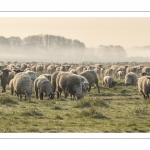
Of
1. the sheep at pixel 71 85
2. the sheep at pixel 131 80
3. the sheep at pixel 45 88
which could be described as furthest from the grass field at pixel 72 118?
the sheep at pixel 131 80

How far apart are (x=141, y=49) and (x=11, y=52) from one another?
7.97m

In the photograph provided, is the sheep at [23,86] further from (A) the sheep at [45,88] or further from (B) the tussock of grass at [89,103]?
(B) the tussock of grass at [89,103]

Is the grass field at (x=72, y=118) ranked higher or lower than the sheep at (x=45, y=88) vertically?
lower

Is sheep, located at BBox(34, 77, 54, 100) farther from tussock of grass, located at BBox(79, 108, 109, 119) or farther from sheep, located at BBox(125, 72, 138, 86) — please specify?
sheep, located at BBox(125, 72, 138, 86)

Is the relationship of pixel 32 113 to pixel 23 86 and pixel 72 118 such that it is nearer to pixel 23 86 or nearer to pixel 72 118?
pixel 72 118

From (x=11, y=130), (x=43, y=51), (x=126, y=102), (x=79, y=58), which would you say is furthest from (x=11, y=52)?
(x=11, y=130)

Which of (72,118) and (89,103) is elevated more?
(89,103)

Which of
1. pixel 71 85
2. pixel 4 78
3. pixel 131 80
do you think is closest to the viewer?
pixel 71 85

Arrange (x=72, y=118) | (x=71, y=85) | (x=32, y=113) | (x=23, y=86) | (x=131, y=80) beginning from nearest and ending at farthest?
(x=72, y=118), (x=32, y=113), (x=71, y=85), (x=23, y=86), (x=131, y=80)

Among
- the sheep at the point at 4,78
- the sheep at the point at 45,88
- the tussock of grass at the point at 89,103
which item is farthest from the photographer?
the sheep at the point at 4,78

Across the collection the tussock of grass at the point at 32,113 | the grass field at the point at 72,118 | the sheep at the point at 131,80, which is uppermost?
the sheep at the point at 131,80

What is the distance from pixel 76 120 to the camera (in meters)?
13.9

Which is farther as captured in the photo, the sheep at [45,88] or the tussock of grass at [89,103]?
the sheep at [45,88]

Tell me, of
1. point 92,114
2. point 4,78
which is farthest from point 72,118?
point 4,78
